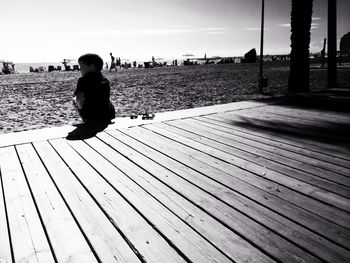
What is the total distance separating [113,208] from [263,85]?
10.9 meters

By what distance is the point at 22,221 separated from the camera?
202 cm

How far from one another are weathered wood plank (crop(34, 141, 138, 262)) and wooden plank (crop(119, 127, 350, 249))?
1103 millimetres

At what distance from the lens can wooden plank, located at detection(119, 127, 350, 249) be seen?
1903 mm

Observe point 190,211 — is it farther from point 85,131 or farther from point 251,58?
point 251,58

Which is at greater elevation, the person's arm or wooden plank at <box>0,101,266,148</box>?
the person's arm

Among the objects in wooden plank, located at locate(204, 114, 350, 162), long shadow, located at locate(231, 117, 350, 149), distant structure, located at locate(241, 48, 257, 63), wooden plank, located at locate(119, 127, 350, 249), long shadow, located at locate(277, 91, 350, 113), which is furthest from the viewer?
distant structure, located at locate(241, 48, 257, 63)

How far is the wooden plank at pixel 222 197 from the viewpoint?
169 centimetres

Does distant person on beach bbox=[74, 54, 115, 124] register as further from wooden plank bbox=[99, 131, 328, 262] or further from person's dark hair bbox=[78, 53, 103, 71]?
wooden plank bbox=[99, 131, 328, 262]

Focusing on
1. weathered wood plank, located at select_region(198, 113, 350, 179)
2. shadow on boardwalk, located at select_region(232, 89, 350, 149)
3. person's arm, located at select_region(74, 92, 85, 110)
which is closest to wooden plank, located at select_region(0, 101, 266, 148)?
person's arm, located at select_region(74, 92, 85, 110)

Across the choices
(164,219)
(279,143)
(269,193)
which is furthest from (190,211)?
(279,143)

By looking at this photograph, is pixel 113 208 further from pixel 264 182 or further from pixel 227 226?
pixel 264 182

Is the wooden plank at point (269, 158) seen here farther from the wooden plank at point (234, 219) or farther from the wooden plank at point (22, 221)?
the wooden plank at point (22, 221)

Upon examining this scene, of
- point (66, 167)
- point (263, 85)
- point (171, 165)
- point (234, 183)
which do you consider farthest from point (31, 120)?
point (263, 85)

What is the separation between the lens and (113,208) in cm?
217
